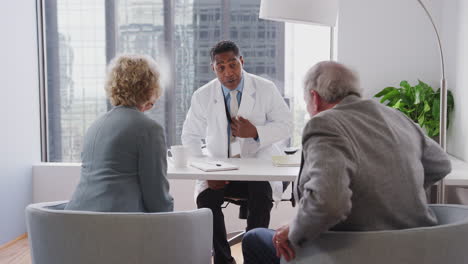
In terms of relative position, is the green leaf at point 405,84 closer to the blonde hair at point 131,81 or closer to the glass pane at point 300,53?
the glass pane at point 300,53

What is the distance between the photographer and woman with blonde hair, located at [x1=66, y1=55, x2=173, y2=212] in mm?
1779

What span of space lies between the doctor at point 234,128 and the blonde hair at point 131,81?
3.11 feet

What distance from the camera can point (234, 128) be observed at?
2865 mm

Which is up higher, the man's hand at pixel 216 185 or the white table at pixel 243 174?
the white table at pixel 243 174

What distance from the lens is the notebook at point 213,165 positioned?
2359 mm

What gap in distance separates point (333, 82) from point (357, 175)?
32 centimetres

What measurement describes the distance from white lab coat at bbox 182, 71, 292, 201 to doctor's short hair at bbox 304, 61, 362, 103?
4.28 ft

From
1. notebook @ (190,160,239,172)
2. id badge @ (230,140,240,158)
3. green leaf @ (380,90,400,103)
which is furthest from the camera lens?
green leaf @ (380,90,400,103)

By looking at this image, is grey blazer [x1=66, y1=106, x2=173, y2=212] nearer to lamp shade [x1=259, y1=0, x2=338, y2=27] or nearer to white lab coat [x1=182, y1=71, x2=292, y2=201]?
lamp shade [x1=259, y1=0, x2=338, y2=27]

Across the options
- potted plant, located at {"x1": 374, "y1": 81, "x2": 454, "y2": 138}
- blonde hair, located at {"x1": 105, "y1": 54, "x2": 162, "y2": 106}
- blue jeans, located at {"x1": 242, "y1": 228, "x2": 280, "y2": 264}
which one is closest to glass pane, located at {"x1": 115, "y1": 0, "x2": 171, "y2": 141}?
potted plant, located at {"x1": 374, "y1": 81, "x2": 454, "y2": 138}

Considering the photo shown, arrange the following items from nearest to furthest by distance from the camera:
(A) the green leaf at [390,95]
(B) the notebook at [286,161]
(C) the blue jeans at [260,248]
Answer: (C) the blue jeans at [260,248] < (B) the notebook at [286,161] < (A) the green leaf at [390,95]

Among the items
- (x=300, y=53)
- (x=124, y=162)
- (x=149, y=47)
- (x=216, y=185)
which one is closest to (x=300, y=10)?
(x=216, y=185)

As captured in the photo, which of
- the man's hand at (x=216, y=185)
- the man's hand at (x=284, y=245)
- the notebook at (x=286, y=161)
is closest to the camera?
the man's hand at (x=284, y=245)

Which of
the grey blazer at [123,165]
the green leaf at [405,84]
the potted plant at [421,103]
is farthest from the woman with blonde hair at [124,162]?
the green leaf at [405,84]
